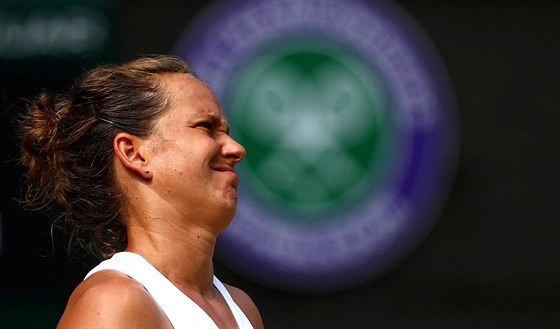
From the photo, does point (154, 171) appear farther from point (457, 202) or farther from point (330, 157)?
point (457, 202)

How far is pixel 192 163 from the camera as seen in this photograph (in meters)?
1.89

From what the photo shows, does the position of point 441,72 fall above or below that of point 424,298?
above

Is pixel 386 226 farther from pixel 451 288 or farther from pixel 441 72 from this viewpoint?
pixel 441 72

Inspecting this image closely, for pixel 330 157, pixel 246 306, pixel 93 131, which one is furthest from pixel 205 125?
pixel 330 157

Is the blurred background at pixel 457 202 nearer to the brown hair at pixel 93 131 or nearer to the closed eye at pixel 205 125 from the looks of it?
the brown hair at pixel 93 131

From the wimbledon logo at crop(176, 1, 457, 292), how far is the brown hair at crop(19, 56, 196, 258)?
2022 mm

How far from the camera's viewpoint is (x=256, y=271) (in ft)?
13.4

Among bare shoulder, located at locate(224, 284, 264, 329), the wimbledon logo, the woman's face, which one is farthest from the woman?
the wimbledon logo

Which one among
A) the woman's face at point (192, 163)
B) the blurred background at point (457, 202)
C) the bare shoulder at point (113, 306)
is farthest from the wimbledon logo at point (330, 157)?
the bare shoulder at point (113, 306)

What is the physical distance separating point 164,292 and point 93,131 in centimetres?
36

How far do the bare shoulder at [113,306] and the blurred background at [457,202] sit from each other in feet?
7.74

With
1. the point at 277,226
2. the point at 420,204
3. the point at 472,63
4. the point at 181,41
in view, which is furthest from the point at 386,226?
the point at 181,41

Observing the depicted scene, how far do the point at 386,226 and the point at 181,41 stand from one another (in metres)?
1.13

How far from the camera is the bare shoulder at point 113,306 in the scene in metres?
1.66
